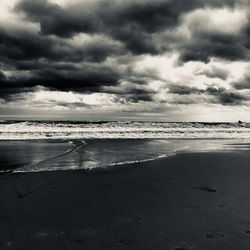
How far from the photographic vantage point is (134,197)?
744 centimetres

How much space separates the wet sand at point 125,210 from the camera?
4770 millimetres

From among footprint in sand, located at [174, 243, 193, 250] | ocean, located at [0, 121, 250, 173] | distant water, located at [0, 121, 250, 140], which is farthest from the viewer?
distant water, located at [0, 121, 250, 140]

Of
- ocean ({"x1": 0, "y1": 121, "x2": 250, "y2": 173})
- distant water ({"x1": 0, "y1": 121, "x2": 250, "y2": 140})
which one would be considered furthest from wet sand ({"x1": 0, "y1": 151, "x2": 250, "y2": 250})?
distant water ({"x1": 0, "y1": 121, "x2": 250, "y2": 140})

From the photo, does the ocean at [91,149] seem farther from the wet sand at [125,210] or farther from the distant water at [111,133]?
the wet sand at [125,210]

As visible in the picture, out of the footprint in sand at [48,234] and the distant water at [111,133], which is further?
the distant water at [111,133]

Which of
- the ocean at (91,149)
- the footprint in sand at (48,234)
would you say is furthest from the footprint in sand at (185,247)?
the ocean at (91,149)

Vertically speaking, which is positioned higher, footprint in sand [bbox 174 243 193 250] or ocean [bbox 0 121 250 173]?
ocean [bbox 0 121 250 173]

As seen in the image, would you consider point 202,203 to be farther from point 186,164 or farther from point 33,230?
point 186,164

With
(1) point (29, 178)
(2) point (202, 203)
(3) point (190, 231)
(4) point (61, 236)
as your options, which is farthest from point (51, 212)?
(1) point (29, 178)

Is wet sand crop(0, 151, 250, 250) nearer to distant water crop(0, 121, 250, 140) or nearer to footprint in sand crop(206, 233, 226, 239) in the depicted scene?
footprint in sand crop(206, 233, 226, 239)

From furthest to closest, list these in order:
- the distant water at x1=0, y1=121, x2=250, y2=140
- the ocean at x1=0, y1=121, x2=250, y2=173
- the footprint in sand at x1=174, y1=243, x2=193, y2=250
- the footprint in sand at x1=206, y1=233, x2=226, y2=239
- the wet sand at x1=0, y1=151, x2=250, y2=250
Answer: the distant water at x1=0, y1=121, x2=250, y2=140, the ocean at x1=0, y1=121, x2=250, y2=173, the footprint in sand at x1=206, y1=233, x2=226, y2=239, the wet sand at x1=0, y1=151, x2=250, y2=250, the footprint in sand at x1=174, y1=243, x2=193, y2=250

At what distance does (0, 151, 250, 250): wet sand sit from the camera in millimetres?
4770

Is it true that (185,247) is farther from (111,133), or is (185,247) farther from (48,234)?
(111,133)

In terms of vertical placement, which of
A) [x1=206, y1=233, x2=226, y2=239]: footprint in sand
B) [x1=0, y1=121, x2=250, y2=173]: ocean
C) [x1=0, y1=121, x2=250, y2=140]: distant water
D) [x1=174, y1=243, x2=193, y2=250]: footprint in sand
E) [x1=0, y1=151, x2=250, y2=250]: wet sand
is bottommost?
[x1=174, y1=243, x2=193, y2=250]: footprint in sand
